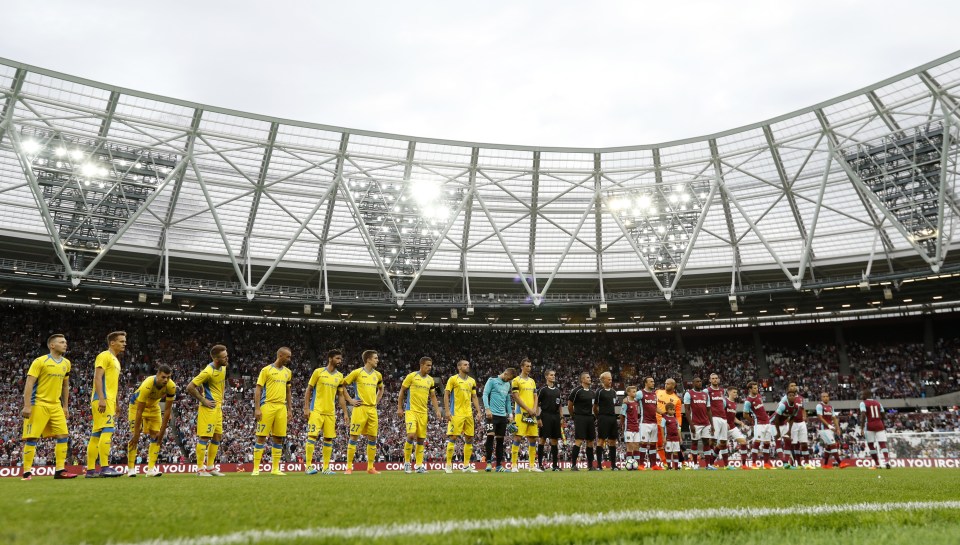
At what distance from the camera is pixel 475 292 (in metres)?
38.6

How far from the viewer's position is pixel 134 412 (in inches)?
435

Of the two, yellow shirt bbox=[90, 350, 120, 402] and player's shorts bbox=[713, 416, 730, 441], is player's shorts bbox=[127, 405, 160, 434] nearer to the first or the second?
yellow shirt bbox=[90, 350, 120, 402]

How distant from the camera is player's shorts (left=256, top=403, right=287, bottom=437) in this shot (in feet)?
38.2

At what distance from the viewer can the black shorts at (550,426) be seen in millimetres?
13969

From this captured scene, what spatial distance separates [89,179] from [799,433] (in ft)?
90.6

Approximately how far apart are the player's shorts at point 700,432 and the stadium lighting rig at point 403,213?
1625 centimetres

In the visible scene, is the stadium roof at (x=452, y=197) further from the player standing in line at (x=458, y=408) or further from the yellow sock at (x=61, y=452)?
the yellow sock at (x=61, y=452)

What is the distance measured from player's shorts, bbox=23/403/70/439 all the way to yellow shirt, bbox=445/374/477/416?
681cm

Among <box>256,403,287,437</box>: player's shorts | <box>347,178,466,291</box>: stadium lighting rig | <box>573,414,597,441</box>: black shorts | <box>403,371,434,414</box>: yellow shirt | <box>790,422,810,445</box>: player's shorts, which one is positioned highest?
<box>347,178,466,291</box>: stadium lighting rig

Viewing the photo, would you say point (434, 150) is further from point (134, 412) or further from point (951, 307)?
point (951, 307)

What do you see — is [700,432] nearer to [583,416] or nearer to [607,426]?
[607,426]

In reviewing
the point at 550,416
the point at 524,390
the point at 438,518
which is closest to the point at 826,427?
the point at 550,416

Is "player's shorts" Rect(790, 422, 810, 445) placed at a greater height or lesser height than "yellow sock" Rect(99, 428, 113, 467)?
lesser

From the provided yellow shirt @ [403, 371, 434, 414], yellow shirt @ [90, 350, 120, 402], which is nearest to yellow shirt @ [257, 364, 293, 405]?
yellow shirt @ [403, 371, 434, 414]
